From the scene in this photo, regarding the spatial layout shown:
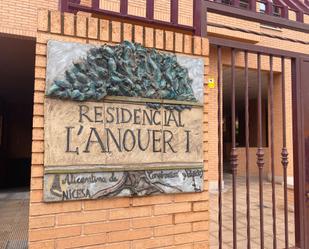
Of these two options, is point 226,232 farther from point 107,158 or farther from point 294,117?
point 107,158

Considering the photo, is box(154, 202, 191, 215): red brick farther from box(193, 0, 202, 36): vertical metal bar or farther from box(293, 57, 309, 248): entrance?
box(193, 0, 202, 36): vertical metal bar

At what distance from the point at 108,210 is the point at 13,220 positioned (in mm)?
4101

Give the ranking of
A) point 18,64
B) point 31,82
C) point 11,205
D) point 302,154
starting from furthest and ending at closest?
point 31,82 → point 18,64 → point 11,205 → point 302,154

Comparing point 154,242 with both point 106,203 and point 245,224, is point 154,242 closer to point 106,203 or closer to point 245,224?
point 106,203

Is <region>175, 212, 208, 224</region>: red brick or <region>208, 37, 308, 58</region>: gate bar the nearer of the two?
<region>175, 212, 208, 224</region>: red brick

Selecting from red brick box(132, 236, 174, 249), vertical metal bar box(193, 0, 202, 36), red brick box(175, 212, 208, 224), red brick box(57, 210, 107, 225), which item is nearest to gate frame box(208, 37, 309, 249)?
vertical metal bar box(193, 0, 202, 36)

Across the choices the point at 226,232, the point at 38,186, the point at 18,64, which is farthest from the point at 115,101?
the point at 18,64

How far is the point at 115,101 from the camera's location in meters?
2.15

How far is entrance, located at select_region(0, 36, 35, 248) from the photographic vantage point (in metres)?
5.27

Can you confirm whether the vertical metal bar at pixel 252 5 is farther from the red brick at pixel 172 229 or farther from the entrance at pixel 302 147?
the red brick at pixel 172 229

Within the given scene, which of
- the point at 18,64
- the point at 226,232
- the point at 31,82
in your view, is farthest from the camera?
the point at 31,82

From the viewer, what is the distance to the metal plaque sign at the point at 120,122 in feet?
6.52

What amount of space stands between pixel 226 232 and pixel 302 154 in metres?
2.16

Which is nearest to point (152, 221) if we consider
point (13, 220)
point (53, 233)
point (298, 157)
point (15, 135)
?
point (53, 233)
